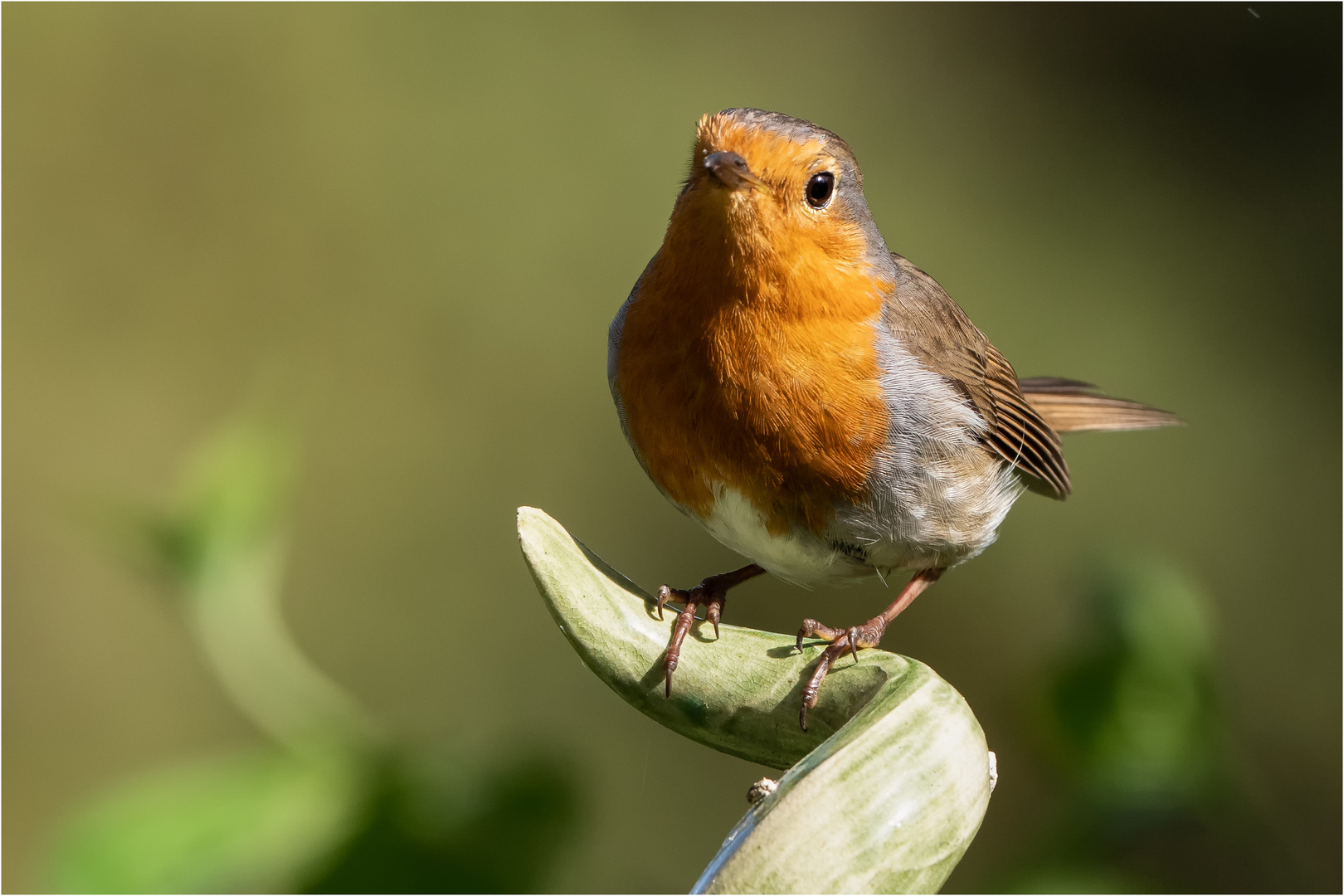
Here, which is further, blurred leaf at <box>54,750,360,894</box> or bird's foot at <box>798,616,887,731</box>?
blurred leaf at <box>54,750,360,894</box>

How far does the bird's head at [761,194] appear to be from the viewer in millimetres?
1924

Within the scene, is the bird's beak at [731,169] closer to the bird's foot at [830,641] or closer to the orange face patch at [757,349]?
the orange face patch at [757,349]

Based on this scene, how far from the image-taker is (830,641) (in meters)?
1.65

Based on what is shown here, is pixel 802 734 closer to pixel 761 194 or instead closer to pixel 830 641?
pixel 830 641

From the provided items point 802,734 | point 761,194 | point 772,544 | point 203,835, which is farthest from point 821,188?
point 203,835

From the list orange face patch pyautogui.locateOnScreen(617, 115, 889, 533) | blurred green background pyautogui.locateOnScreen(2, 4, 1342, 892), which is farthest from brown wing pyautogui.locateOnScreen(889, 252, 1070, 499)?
blurred green background pyautogui.locateOnScreen(2, 4, 1342, 892)

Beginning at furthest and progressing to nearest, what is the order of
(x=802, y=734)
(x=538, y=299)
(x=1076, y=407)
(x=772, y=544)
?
(x=538, y=299) → (x=1076, y=407) → (x=772, y=544) → (x=802, y=734)

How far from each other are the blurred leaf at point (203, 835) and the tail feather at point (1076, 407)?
1904 mm

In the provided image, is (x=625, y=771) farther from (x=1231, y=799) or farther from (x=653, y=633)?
(x=653, y=633)

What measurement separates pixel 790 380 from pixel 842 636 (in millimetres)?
406

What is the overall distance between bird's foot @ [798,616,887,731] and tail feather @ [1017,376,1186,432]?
43.1 inches

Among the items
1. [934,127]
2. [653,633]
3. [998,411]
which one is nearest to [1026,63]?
[934,127]

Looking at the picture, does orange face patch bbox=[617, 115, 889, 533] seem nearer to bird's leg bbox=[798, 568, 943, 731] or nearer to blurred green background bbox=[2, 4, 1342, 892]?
bird's leg bbox=[798, 568, 943, 731]

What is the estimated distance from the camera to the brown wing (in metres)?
2.33
